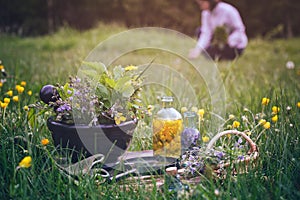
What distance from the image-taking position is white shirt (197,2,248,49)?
6305 mm

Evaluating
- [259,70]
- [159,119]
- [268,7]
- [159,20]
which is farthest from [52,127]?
[268,7]

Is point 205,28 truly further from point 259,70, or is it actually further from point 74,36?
point 74,36

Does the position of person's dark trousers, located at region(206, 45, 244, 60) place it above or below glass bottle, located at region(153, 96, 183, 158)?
above

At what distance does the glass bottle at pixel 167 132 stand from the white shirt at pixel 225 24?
14.4 ft

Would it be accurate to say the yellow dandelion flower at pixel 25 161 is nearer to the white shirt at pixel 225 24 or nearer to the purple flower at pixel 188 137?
the purple flower at pixel 188 137

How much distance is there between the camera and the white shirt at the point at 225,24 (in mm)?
6305

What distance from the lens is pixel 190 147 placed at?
6.59ft

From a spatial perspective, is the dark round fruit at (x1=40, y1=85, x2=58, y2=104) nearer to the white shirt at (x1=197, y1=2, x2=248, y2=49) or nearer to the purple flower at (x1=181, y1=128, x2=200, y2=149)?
the purple flower at (x1=181, y1=128, x2=200, y2=149)

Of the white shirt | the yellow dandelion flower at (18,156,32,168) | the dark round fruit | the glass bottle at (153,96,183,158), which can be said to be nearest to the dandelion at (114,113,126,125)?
the glass bottle at (153,96,183,158)

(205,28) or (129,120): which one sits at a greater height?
(205,28)

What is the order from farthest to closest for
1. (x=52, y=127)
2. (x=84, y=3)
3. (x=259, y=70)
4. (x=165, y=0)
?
(x=84, y=3) → (x=165, y=0) → (x=259, y=70) → (x=52, y=127)

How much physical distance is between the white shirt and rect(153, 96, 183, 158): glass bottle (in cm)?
438

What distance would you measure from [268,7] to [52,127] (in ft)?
34.5

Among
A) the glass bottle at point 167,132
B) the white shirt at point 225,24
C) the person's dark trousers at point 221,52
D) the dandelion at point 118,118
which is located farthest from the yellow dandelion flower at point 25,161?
the person's dark trousers at point 221,52
